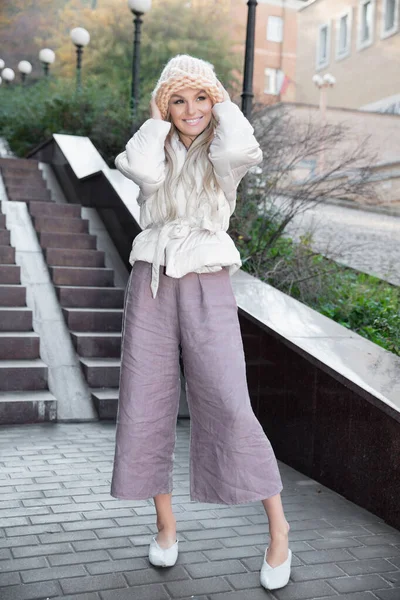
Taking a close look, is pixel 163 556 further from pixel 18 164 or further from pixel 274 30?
pixel 274 30

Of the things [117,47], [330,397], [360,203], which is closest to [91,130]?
[360,203]

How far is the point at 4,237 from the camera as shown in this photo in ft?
27.5

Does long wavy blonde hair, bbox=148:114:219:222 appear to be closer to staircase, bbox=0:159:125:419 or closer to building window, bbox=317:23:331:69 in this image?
staircase, bbox=0:159:125:419

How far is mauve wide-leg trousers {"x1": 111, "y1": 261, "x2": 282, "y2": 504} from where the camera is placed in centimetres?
308

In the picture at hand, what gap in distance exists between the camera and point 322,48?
35844 millimetres

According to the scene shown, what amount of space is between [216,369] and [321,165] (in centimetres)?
749

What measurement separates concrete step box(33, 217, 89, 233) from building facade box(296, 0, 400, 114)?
21.9 metres

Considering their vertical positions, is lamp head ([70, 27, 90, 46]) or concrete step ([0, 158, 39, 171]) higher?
lamp head ([70, 27, 90, 46])

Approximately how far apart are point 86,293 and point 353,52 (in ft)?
92.5

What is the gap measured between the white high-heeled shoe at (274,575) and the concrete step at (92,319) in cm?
424

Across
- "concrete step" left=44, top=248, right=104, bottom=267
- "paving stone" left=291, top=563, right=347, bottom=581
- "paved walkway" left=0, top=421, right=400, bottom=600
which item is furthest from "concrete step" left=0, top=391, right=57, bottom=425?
"paving stone" left=291, top=563, right=347, bottom=581

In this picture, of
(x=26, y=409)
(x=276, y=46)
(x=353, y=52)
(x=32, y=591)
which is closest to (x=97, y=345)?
(x=26, y=409)

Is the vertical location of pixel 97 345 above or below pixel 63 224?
below

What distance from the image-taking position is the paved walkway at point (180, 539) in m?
3.04
